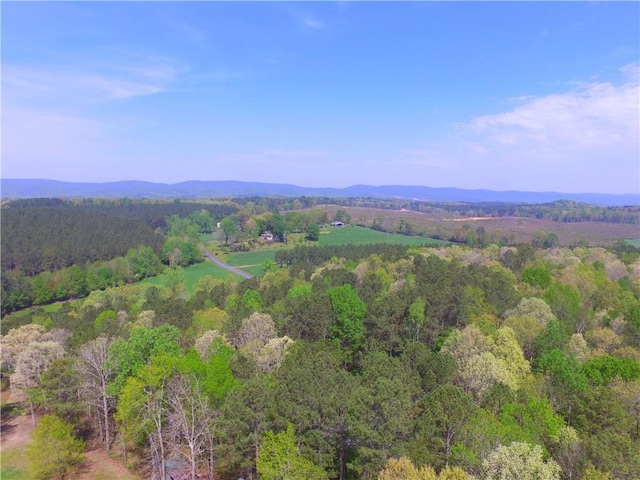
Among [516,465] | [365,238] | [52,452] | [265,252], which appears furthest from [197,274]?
[516,465]

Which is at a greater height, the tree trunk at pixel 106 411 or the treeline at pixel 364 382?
the treeline at pixel 364 382

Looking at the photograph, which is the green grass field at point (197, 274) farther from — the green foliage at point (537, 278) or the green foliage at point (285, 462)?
the green foliage at point (285, 462)

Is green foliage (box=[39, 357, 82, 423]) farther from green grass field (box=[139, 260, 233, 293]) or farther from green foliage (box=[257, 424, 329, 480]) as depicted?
green grass field (box=[139, 260, 233, 293])

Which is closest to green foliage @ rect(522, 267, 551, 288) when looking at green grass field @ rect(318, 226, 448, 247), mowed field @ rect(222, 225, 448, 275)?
mowed field @ rect(222, 225, 448, 275)

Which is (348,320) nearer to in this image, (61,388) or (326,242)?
(61,388)

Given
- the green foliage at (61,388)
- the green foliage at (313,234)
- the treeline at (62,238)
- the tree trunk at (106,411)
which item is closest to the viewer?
the tree trunk at (106,411)

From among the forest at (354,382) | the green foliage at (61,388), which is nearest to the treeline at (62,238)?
the forest at (354,382)

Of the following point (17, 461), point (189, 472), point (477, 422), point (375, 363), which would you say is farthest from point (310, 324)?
point (17, 461)
